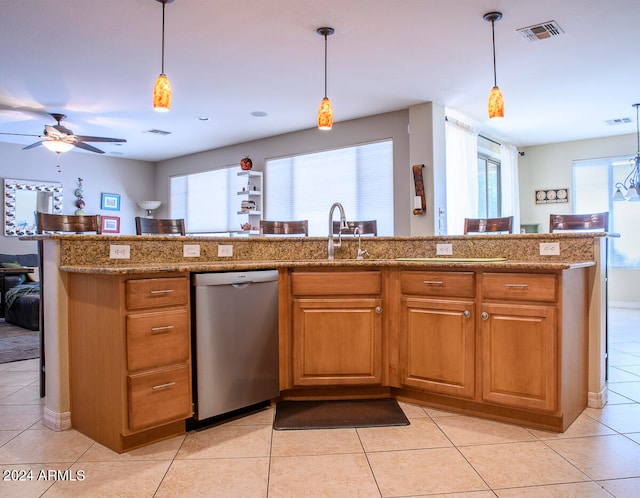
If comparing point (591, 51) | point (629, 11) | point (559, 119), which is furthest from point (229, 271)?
point (559, 119)

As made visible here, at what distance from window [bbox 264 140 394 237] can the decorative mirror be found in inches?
144

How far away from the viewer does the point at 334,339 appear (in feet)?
8.91

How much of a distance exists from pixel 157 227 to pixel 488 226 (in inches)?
102

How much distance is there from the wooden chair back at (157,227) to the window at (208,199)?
4123 mm

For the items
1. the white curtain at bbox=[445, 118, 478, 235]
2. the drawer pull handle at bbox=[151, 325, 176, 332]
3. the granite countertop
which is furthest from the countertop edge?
the white curtain at bbox=[445, 118, 478, 235]

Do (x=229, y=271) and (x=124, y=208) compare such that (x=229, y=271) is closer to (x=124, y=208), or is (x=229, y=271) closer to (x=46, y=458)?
(x=46, y=458)

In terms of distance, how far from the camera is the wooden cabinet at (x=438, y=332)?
8.10 feet

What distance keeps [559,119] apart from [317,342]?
529 cm

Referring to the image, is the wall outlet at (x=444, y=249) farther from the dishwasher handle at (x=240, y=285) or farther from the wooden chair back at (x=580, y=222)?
the dishwasher handle at (x=240, y=285)

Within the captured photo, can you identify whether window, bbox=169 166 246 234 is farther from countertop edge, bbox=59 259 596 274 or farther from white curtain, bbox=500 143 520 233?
countertop edge, bbox=59 259 596 274

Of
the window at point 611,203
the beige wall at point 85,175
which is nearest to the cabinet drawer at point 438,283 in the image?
the window at point 611,203

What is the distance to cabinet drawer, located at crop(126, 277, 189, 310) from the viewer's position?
207 cm

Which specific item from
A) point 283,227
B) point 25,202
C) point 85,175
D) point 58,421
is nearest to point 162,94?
point 283,227

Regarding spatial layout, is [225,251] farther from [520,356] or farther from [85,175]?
[85,175]
